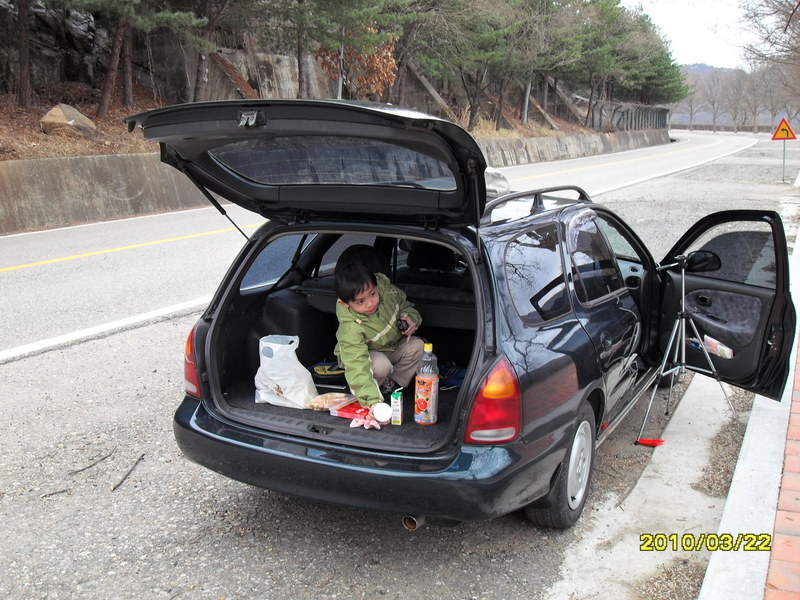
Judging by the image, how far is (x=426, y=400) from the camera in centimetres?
340

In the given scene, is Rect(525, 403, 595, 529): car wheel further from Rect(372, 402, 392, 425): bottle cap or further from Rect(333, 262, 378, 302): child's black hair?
Rect(333, 262, 378, 302): child's black hair

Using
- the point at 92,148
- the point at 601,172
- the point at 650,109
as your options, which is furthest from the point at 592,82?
the point at 92,148

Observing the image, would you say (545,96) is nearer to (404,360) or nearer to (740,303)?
(740,303)

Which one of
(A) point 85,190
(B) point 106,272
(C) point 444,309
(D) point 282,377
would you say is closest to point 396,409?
(D) point 282,377

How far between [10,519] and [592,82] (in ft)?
185

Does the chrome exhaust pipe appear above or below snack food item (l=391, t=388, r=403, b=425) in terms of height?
below

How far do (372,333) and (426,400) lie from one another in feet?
1.81

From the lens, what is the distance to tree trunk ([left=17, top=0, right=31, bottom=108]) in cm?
1702

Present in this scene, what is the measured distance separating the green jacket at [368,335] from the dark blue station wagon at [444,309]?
0.19 meters

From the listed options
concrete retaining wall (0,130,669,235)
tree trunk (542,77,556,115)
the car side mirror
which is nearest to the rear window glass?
the car side mirror

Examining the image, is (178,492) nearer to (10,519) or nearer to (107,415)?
(10,519)

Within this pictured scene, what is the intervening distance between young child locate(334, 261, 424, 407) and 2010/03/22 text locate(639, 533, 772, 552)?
138 cm

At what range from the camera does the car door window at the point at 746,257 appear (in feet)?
14.2

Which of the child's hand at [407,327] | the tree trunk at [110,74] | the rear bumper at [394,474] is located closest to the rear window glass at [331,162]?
the child's hand at [407,327]
